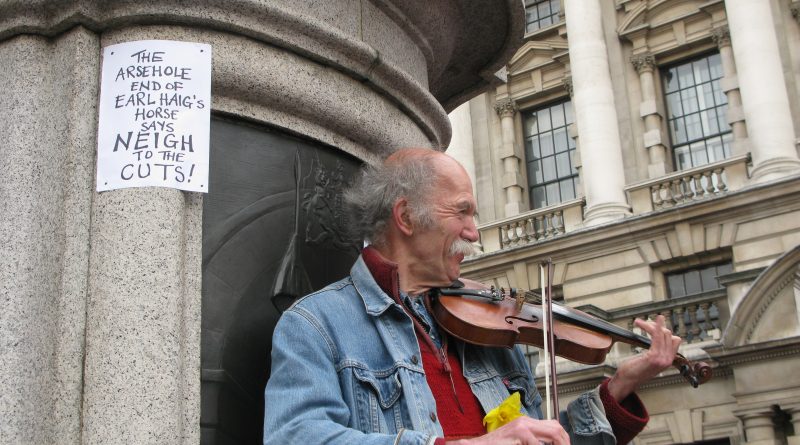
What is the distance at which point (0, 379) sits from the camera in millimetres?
2664

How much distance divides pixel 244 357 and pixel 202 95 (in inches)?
31.3

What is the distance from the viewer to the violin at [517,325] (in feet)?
9.35

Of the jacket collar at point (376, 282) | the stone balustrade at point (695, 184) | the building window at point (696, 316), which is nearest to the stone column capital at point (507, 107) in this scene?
the stone balustrade at point (695, 184)

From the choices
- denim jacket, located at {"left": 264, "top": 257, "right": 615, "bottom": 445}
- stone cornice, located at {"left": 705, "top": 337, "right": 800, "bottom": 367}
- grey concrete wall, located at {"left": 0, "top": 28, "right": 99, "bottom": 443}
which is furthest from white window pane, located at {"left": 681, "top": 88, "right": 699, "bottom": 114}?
grey concrete wall, located at {"left": 0, "top": 28, "right": 99, "bottom": 443}

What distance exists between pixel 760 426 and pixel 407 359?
56.4 ft

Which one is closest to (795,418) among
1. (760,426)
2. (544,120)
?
(760,426)

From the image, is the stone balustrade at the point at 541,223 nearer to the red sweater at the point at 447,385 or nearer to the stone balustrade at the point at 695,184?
the stone balustrade at the point at 695,184

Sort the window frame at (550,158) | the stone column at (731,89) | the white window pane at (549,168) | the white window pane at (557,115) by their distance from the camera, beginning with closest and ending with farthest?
the stone column at (731,89), the window frame at (550,158), the white window pane at (549,168), the white window pane at (557,115)

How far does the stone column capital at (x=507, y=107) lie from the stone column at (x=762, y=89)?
678 cm

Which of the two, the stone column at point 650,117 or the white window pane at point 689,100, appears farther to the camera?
the white window pane at point 689,100

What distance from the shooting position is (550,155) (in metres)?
28.5

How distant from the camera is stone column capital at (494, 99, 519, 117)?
1149 inches

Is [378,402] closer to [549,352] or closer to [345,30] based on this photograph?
[549,352]

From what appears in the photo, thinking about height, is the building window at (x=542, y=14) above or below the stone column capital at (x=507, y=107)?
above
